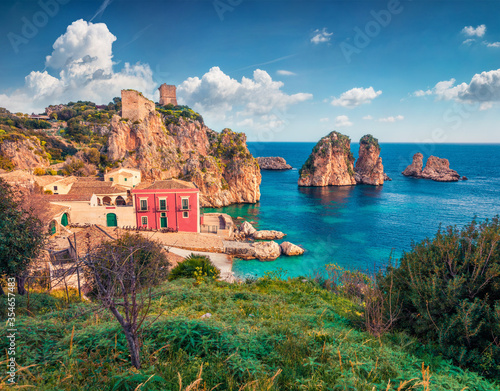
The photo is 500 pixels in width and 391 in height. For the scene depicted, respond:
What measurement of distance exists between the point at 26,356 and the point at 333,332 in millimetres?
4896

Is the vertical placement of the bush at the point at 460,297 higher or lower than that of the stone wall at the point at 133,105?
lower

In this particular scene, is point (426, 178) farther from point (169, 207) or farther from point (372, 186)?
point (169, 207)

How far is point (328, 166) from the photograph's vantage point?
68.6 m

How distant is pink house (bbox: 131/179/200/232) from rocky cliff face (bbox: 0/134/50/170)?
23.1 metres

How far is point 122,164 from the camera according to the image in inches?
1794

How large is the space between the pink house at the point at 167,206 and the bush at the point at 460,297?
2560 centimetres

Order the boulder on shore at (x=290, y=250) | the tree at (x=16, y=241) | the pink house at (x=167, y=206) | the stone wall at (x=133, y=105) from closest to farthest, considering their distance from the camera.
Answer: the tree at (x=16, y=241)
the boulder on shore at (x=290, y=250)
the pink house at (x=167, y=206)
the stone wall at (x=133, y=105)

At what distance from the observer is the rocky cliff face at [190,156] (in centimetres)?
4784

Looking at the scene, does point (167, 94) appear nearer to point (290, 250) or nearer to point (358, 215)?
point (358, 215)

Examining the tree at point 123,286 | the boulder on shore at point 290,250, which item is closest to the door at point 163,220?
the boulder on shore at point 290,250

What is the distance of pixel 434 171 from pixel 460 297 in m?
90.6

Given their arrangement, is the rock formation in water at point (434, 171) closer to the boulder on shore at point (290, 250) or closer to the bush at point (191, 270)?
the boulder on shore at point (290, 250)

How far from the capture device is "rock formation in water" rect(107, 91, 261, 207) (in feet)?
157

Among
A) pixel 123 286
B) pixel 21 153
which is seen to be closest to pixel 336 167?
pixel 21 153
